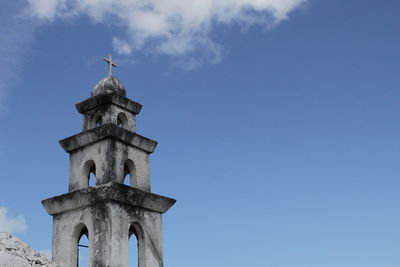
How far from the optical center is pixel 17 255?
19.4 feet

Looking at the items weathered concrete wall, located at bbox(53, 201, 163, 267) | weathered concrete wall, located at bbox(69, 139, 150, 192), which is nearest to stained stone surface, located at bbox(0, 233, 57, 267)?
weathered concrete wall, located at bbox(53, 201, 163, 267)

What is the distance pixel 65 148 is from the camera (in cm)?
1680

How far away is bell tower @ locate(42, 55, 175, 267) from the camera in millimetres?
14555

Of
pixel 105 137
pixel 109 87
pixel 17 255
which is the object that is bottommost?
pixel 17 255

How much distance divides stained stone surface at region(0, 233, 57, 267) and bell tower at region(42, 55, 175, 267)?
7.91 m

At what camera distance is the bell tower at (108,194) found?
14555mm

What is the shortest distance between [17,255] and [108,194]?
28.3 feet

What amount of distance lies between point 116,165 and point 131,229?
184 cm

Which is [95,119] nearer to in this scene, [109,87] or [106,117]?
[106,117]

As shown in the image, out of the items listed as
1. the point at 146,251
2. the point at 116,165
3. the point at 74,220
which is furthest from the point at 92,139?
the point at 146,251

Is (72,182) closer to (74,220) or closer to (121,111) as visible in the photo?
(74,220)

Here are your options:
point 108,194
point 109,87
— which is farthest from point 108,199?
point 109,87

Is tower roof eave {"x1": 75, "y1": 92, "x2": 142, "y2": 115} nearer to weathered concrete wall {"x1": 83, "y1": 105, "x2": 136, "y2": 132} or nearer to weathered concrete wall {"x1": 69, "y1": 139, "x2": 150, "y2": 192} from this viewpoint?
weathered concrete wall {"x1": 83, "y1": 105, "x2": 136, "y2": 132}

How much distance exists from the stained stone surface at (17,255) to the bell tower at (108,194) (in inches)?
311
